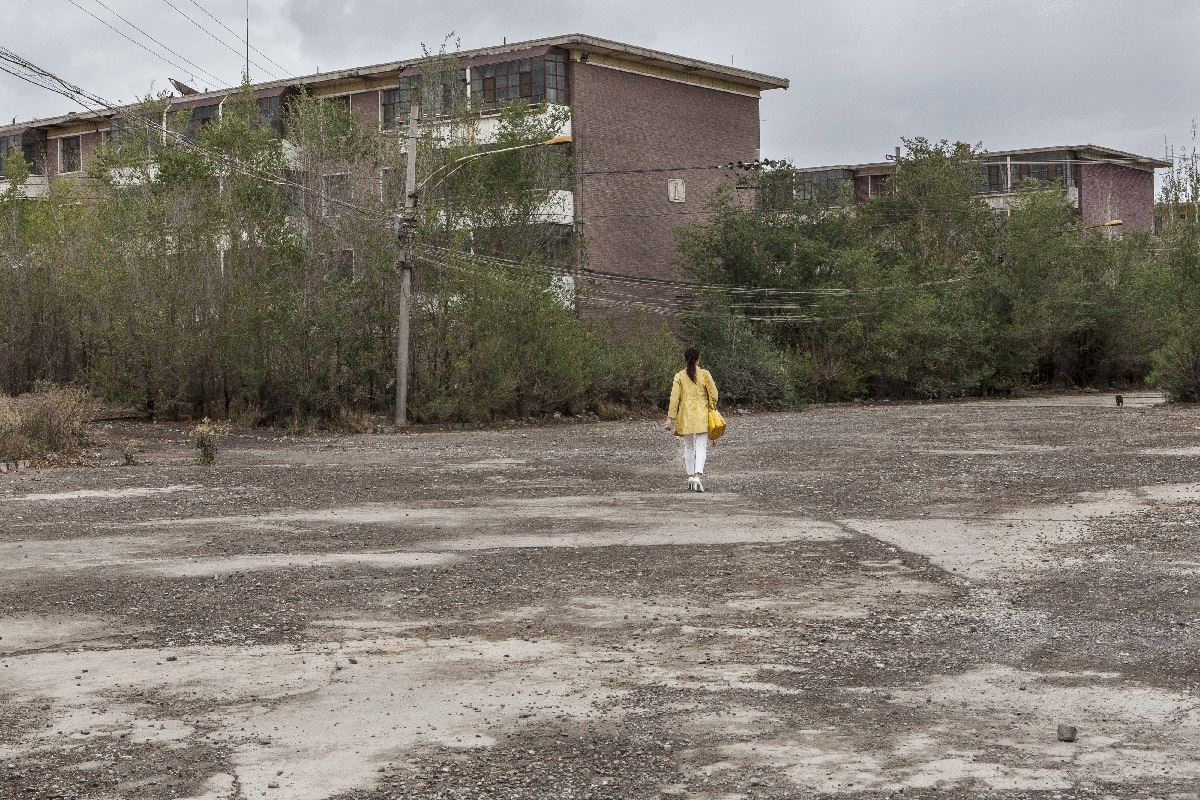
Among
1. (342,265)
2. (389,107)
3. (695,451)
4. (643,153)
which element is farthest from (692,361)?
(389,107)

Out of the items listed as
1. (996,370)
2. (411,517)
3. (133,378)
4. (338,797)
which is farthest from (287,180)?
(338,797)

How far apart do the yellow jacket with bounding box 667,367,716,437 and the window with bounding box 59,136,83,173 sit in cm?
5089

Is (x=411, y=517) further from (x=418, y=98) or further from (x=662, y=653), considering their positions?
(x=418, y=98)

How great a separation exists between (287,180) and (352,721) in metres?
31.6

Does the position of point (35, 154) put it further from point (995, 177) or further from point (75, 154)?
point (995, 177)

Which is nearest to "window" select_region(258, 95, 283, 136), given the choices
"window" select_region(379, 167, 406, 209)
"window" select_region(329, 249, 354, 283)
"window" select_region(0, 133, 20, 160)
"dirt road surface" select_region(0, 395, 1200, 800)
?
"window" select_region(379, 167, 406, 209)

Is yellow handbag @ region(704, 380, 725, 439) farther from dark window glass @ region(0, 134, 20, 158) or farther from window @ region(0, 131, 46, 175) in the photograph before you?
dark window glass @ region(0, 134, 20, 158)

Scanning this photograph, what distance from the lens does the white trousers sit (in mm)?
16859

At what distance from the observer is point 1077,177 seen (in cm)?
6738

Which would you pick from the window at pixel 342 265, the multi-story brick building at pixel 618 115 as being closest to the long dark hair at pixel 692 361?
the window at pixel 342 265

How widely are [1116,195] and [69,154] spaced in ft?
171

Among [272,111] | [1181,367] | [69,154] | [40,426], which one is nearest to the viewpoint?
[40,426]

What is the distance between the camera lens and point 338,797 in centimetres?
495

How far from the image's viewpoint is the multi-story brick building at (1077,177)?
6681 centimetres
